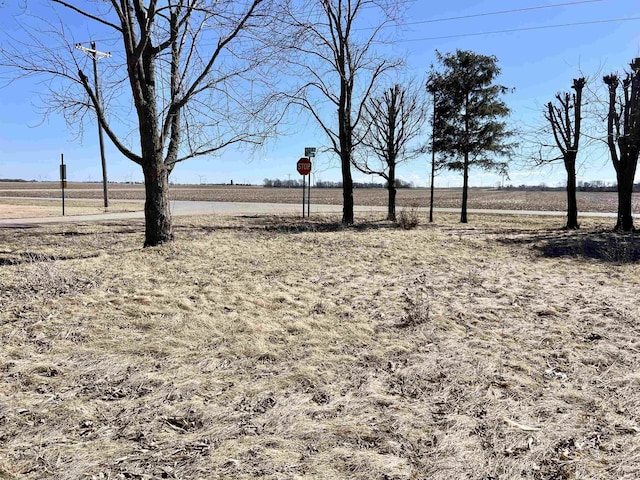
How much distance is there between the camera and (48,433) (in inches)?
101

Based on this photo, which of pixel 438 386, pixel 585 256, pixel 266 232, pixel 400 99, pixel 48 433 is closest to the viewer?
pixel 48 433

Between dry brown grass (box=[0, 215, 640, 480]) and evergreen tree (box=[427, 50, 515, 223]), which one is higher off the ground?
evergreen tree (box=[427, 50, 515, 223])

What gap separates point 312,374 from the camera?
3449mm

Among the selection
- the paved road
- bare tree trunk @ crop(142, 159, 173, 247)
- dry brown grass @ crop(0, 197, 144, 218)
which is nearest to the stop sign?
the paved road

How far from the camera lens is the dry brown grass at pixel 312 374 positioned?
2.39 metres

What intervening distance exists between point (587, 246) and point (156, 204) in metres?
10.2

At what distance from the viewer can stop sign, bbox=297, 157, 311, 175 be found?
19.8 metres

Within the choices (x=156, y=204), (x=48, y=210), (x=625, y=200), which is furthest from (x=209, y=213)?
(x=625, y=200)

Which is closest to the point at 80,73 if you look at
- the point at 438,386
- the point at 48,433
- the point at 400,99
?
the point at 48,433

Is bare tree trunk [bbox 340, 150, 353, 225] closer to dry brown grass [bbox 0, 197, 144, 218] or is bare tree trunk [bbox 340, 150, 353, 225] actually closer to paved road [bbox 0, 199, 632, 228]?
paved road [bbox 0, 199, 632, 228]

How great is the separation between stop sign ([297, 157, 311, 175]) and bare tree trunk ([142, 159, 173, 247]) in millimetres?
11092

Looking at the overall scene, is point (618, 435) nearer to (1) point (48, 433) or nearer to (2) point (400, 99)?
(1) point (48, 433)

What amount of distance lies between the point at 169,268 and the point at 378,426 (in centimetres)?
524

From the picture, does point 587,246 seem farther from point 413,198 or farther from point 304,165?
point 413,198
